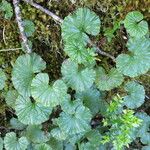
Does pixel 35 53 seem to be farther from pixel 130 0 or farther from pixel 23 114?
pixel 130 0

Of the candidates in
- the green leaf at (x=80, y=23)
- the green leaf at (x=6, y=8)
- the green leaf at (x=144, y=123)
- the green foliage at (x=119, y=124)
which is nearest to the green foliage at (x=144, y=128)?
the green leaf at (x=144, y=123)

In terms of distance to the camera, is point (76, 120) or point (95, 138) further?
point (95, 138)

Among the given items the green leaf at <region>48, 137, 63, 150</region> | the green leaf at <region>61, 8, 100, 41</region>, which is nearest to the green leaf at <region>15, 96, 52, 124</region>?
the green leaf at <region>48, 137, 63, 150</region>

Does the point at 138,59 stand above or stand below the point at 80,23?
below

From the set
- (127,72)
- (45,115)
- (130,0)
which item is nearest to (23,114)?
(45,115)

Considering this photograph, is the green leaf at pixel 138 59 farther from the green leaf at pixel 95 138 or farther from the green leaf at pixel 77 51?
the green leaf at pixel 95 138

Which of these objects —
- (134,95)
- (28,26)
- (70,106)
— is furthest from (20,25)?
(134,95)

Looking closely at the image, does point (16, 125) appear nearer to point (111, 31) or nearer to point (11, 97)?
point (11, 97)

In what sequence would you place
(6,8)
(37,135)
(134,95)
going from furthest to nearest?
(37,135) < (134,95) < (6,8)
